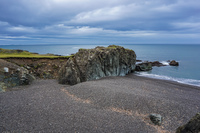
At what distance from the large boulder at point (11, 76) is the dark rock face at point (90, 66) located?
22.8 ft

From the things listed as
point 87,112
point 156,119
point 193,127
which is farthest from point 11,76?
Result: point 193,127

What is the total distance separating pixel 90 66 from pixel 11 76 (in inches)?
618

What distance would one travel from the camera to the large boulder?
80.9 feet

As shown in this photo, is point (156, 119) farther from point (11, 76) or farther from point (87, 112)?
point (11, 76)

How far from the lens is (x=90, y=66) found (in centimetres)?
3158

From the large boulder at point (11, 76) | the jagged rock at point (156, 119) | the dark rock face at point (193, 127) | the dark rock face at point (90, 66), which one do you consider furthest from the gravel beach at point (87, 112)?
the dark rock face at point (90, 66)

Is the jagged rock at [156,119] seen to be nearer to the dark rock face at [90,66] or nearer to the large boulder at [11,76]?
the dark rock face at [90,66]

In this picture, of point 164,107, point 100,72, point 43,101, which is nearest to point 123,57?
point 100,72

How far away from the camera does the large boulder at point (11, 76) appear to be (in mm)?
24659

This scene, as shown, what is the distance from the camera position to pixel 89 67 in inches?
1233

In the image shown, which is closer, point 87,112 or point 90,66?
point 87,112

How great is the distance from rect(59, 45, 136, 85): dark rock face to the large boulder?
696 cm

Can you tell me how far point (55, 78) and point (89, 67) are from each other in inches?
372

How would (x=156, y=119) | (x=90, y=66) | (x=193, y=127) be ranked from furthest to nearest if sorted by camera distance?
(x=90, y=66), (x=156, y=119), (x=193, y=127)
